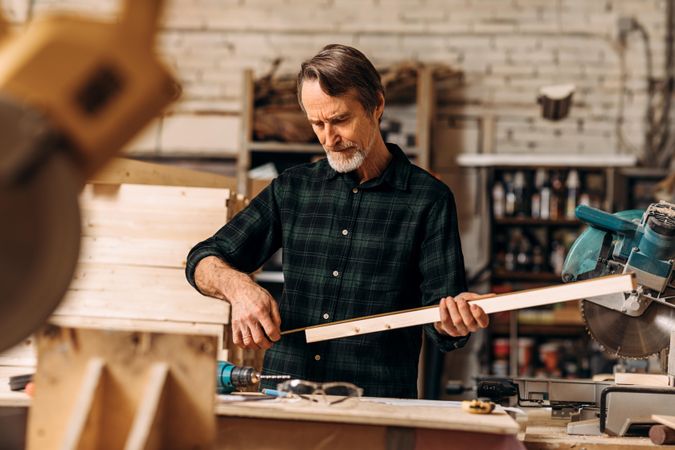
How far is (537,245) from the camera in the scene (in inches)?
225

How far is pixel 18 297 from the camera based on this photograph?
83cm

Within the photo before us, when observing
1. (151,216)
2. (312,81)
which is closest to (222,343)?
(151,216)

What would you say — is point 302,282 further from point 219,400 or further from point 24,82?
point 24,82

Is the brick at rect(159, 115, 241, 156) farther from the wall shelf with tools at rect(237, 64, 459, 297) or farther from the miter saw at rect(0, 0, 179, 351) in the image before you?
the miter saw at rect(0, 0, 179, 351)

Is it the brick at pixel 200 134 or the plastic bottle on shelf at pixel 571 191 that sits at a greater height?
the brick at pixel 200 134

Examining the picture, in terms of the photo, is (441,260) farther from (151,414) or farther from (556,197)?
(556,197)

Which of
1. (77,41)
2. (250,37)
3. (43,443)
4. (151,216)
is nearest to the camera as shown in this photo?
(77,41)

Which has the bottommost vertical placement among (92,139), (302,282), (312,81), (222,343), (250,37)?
(222,343)

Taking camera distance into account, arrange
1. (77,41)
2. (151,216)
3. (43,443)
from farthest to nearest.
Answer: (151,216), (43,443), (77,41)

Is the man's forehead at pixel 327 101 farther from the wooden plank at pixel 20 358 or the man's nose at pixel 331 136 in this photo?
the wooden plank at pixel 20 358

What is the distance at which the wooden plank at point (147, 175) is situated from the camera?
117 inches

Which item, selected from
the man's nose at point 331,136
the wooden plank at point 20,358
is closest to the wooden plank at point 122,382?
the man's nose at point 331,136

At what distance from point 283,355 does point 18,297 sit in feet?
4.82

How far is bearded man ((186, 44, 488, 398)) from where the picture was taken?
7.25 ft
